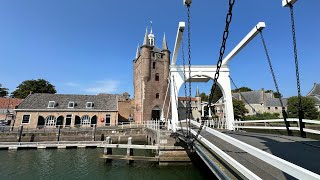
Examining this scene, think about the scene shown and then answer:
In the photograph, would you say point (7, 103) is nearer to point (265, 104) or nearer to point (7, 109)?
point (7, 109)

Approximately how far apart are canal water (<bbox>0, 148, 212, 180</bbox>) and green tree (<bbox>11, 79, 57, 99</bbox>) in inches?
1185

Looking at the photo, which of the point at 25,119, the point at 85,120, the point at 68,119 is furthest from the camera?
the point at 85,120

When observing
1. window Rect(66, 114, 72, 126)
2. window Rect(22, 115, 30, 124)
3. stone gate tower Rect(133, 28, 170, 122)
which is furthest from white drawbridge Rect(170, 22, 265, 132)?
window Rect(22, 115, 30, 124)

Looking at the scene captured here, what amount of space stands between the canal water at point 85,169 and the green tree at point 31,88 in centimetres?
3009

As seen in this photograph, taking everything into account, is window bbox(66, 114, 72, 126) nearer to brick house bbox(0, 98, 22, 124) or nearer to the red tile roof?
brick house bbox(0, 98, 22, 124)

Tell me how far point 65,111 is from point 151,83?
12021mm

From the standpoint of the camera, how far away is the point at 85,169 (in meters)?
9.67

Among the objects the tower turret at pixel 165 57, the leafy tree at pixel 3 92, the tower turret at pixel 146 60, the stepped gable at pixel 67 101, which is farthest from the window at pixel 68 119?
the leafy tree at pixel 3 92

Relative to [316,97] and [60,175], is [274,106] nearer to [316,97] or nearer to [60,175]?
[316,97]

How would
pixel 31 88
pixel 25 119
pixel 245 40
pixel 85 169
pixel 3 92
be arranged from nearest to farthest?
1. pixel 245 40
2. pixel 85 169
3. pixel 25 119
4. pixel 31 88
5. pixel 3 92

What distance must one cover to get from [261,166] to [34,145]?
16790mm

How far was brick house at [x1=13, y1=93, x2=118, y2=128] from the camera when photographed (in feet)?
75.9

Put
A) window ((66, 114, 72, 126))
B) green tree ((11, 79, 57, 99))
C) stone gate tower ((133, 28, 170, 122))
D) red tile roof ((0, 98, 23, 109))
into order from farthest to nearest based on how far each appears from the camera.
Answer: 1. green tree ((11, 79, 57, 99))
2. red tile roof ((0, 98, 23, 109))
3. stone gate tower ((133, 28, 170, 122))
4. window ((66, 114, 72, 126))

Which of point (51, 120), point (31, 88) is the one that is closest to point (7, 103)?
point (31, 88)
